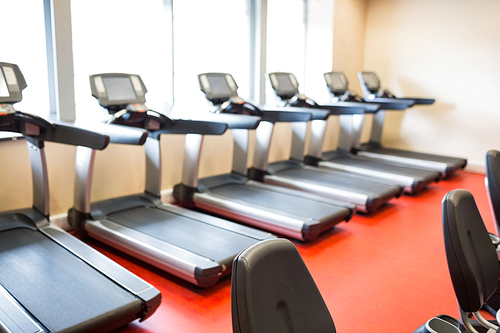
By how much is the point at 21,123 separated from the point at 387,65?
19.7 feet

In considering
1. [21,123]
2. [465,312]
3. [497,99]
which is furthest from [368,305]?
[497,99]

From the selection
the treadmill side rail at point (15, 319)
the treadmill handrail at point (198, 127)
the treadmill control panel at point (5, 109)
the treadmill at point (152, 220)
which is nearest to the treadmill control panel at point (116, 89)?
the treadmill at point (152, 220)

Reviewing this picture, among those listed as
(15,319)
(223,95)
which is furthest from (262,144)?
(15,319)

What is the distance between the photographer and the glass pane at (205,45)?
16.2 feet

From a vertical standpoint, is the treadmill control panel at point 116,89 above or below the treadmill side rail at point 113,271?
above

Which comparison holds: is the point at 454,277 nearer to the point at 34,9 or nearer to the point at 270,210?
the point at 270,210

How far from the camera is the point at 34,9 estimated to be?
3.67 meters

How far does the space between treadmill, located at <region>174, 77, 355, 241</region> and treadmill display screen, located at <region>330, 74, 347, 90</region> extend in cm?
169

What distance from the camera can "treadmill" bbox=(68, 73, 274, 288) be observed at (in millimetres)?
2861

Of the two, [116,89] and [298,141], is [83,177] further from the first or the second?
[298,141]

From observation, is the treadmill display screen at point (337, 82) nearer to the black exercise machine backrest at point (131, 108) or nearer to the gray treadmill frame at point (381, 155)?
the gray treadmill frame at point (381, 155)

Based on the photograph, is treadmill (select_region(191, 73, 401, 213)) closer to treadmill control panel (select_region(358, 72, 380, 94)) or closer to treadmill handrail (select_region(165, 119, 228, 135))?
treadmill handrail (select_region(165, 119, 228, 135))

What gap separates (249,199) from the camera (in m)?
4.16

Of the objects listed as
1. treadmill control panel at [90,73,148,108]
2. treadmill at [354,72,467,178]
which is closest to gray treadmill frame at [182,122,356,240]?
treadmill control panel at [90,73,148,108]
